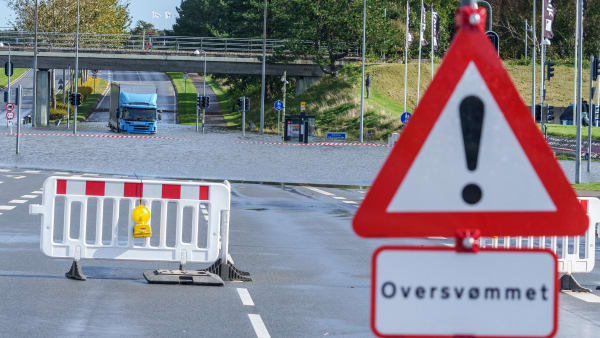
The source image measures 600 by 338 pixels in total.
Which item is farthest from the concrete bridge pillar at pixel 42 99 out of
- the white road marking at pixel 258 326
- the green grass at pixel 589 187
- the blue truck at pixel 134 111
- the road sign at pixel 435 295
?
the road sign at pixel 435 295

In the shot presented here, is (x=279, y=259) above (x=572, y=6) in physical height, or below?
below

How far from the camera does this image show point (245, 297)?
477 inches

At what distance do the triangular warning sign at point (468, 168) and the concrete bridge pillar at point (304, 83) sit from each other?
308 ft

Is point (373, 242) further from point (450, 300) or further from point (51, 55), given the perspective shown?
point (51, 55)

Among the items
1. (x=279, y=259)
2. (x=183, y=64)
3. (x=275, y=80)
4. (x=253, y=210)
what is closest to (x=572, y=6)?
(x=275, y=80)

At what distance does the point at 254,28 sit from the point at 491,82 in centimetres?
10725

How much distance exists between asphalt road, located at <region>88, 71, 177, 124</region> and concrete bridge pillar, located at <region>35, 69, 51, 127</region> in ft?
23.7

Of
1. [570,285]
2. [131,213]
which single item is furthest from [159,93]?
[570,285]

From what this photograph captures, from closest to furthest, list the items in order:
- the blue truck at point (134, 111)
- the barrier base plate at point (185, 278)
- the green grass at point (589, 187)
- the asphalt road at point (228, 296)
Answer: the asphalt road at point (228, 296) → the barrier base plate at point (185, 278) → the green grass at point (589, 187) → the blue truck at point (134, 111)

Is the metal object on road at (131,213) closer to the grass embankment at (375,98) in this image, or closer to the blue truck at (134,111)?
the grass embankment at (375,98)

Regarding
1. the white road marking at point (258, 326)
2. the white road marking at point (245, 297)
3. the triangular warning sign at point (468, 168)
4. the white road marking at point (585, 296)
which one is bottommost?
the white road marking at point (258, 326)

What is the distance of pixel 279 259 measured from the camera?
1560 centimetres

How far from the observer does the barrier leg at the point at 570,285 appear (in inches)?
518

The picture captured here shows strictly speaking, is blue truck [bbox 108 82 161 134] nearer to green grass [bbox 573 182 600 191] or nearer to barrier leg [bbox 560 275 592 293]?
green grass [bbox 573 182 600 191]
